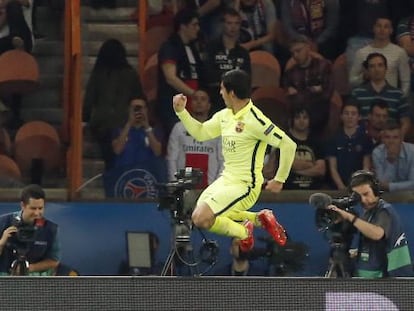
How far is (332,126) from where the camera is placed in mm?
12641

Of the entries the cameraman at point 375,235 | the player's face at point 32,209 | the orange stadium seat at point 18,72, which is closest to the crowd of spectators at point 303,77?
the orange stadium seat at point 18,72

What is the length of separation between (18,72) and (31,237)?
6.87 ft

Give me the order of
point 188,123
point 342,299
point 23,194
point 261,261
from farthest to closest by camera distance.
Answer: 1. point 261,261
2. point 23,194
3. point 188,123
4. point 342,299

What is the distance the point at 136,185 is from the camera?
12.5m

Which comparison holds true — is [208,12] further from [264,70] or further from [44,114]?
[44,114]

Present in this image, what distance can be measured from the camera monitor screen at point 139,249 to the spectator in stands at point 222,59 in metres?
1.24

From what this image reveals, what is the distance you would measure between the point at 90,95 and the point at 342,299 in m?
4.08

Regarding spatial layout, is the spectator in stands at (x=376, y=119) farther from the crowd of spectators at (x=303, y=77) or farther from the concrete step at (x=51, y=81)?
the concrete step at (x=51, y=81)

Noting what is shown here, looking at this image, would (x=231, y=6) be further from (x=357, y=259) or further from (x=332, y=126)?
(x=357, y=259)

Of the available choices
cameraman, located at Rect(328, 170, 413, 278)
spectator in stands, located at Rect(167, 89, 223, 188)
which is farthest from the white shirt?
cameraman, located at Rect(328, 170, 413, 278)

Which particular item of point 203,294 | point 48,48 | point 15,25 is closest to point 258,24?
point 48,48

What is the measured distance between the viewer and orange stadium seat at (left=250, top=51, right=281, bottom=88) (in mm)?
12781

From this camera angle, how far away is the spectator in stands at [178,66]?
499 inches

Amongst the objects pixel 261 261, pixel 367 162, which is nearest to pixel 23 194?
pixel 261 261
